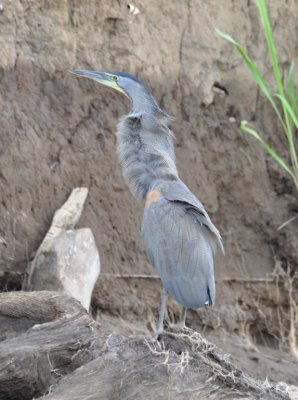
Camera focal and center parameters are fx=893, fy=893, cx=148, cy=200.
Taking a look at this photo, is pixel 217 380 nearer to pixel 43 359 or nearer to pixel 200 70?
pixel 43 359

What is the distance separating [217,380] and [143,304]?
2.72m

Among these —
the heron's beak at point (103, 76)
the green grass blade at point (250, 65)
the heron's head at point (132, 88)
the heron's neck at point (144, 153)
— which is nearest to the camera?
the heron's neck at point (144, 153)

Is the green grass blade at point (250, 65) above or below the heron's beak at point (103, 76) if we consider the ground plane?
above

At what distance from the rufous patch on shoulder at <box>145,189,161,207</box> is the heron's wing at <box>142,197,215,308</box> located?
29mm

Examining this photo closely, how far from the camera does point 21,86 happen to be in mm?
5688

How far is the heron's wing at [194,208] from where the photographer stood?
4.27m

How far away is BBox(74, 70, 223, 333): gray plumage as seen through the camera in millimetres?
4254

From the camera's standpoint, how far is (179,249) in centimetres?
432

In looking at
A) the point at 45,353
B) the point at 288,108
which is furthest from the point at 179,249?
the point at 288,108

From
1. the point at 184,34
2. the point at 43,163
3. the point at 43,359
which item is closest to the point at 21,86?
the point at 43,163

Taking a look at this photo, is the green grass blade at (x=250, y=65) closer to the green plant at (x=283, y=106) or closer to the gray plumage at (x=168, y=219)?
the green plant at (x=283, y=106)

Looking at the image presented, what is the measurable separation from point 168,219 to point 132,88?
864mm

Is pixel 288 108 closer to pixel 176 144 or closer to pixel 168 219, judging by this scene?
pixel 176 144

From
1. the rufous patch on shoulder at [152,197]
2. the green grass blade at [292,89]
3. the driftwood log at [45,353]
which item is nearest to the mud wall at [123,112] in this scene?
the green grass blade at [292,89]
